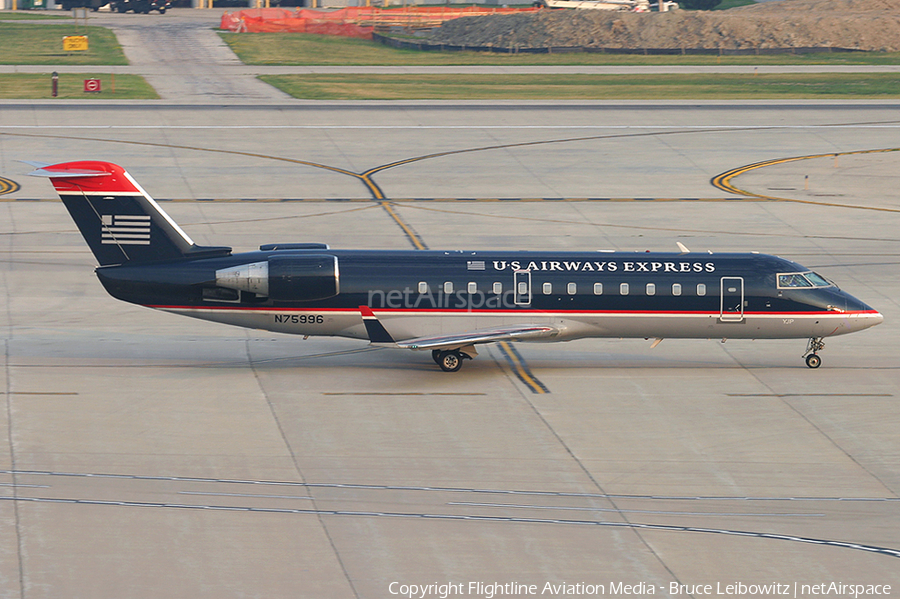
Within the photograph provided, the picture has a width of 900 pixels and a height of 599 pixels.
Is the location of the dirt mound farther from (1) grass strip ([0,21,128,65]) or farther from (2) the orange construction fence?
(1) grass strip ([0,21,128,65])

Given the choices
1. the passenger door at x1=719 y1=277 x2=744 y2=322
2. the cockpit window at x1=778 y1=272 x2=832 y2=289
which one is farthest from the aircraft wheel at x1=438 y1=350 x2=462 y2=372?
the cockpit window at x1=778 y1=272 x2=832 y2=289

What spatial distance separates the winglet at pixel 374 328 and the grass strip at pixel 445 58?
70364 millimetres

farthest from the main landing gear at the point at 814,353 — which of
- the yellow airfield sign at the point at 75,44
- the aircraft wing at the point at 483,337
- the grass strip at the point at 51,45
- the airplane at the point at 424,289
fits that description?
the yellow airfield sign at the point at 75,44

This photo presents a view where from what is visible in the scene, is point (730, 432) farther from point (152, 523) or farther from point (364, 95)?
point (364, 95)

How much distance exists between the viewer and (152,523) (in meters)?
22.1

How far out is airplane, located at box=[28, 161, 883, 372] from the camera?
3133 cm

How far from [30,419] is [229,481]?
6.52m

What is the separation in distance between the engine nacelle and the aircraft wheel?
11.5 feet

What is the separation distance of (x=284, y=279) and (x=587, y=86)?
60.3m

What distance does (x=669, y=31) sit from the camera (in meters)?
106

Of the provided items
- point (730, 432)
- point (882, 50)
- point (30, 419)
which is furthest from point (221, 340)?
point (882, 50)

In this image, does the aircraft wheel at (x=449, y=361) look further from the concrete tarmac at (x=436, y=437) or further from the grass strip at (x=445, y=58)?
the grass strip at (x=445, y=58)

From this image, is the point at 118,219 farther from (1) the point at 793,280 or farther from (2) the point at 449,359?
(1) the point at 793,280
